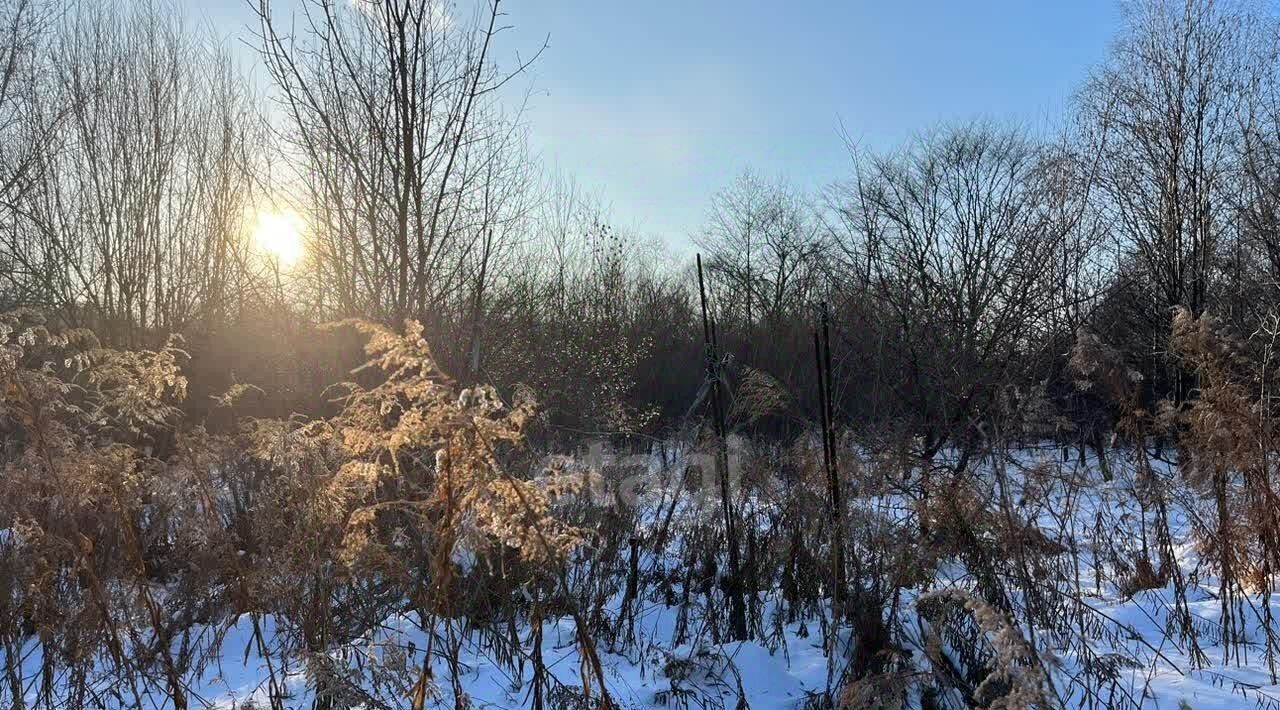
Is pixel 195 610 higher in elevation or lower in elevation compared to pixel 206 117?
lower

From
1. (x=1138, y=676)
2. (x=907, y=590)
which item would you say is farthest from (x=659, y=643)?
(x=1138, y=676)

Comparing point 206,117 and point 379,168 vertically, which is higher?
point 206,117

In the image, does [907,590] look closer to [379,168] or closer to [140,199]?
[379,168]

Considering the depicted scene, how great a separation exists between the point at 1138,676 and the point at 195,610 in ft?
13.8

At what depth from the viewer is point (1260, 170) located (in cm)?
945

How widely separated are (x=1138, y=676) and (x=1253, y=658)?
60 centimetres

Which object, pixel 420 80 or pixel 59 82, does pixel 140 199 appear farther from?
pixel 420 80

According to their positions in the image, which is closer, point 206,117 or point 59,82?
point 59,82

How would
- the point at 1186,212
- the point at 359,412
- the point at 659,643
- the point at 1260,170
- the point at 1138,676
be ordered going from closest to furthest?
the point at 359,412, the point at 1138,676, the point at 659,643, the point at 1260,170, the point at 1186,212

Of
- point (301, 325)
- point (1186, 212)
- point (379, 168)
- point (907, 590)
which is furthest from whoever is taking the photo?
point (1186, 212)

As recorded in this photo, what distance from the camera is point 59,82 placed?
341 inches

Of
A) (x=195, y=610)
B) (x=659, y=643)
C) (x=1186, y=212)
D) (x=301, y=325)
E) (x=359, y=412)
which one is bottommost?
(x=659, y=643)

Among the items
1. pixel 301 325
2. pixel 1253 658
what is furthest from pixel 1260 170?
pixel 301 325

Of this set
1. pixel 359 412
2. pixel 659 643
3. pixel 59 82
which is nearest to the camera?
pixel 359 412
